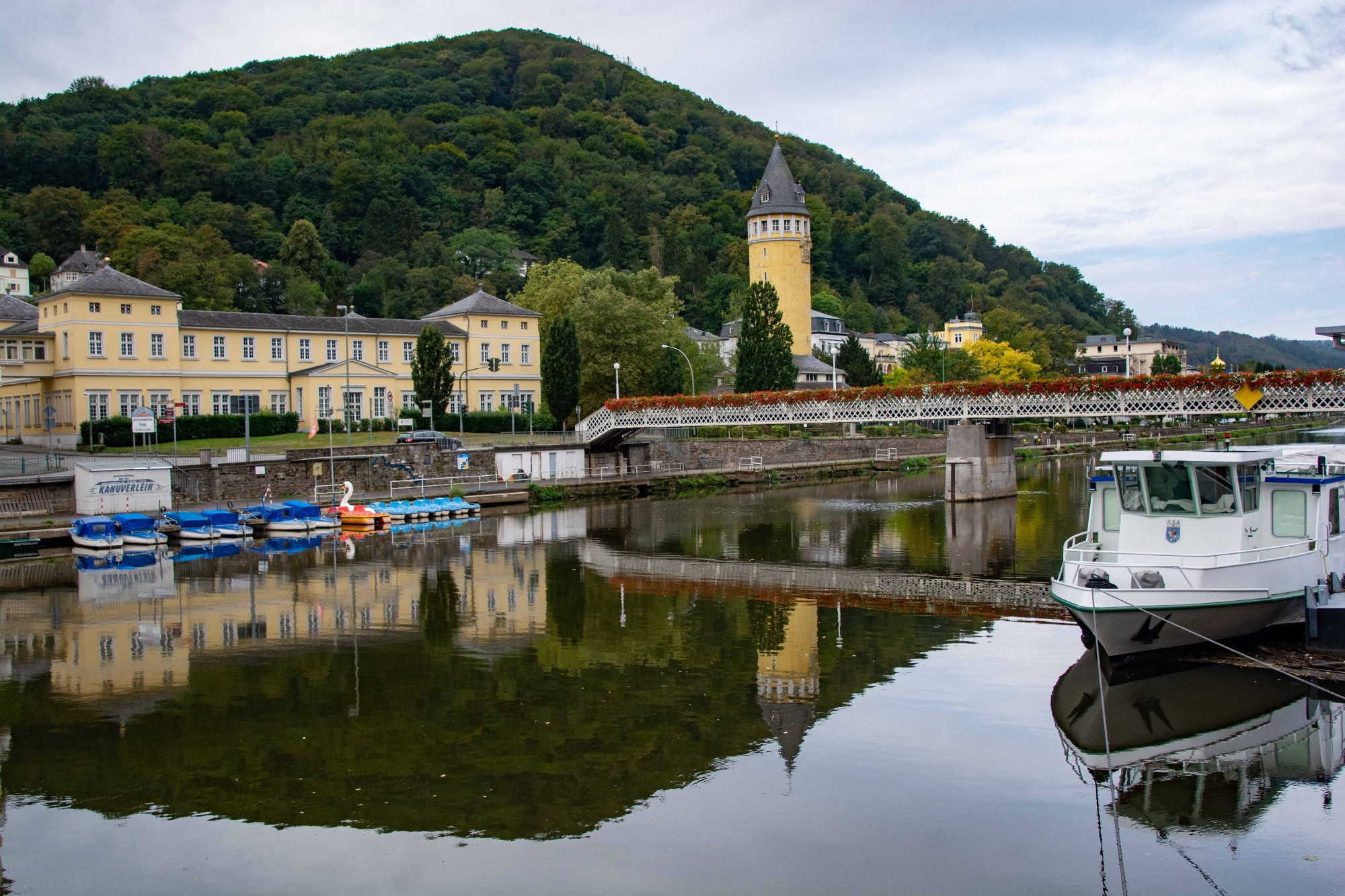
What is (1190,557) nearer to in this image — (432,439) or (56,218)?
(432,439)

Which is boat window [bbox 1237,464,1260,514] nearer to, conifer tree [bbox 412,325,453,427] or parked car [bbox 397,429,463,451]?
parked car [bbox 397,429,463,451]

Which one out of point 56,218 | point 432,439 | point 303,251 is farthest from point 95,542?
point 56,218

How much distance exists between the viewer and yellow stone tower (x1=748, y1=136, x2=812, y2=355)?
9031cm

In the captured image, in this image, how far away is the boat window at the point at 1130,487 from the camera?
2031cm

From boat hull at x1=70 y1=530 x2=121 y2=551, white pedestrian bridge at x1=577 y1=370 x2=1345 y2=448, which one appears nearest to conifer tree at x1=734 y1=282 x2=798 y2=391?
white pedestrian bridge at x1=577 y1=370 x2=1345 y2=448

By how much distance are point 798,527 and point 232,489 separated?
2448 centimetres

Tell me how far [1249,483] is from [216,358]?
2231 inches

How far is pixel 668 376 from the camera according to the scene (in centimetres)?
7319

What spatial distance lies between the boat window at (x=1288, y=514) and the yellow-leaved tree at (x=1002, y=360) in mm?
→ 89683

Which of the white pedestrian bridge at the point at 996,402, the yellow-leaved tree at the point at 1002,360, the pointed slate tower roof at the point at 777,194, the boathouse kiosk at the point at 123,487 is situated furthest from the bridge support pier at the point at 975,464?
the yellow-leaved tree at the point at 1002,360

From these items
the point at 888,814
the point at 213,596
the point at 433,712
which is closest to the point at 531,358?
the point at 213,596

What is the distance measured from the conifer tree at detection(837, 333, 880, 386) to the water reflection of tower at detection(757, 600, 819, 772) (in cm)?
6616

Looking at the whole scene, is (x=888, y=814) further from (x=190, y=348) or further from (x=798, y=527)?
(x=190, y=348)

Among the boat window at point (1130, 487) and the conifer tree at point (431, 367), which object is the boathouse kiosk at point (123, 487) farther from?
the boat window at point (1130, 487)
